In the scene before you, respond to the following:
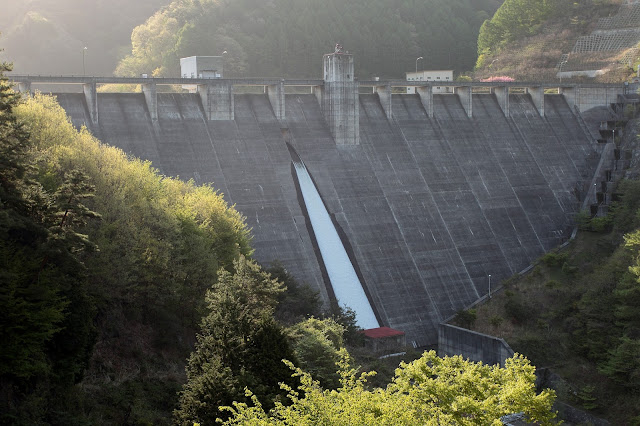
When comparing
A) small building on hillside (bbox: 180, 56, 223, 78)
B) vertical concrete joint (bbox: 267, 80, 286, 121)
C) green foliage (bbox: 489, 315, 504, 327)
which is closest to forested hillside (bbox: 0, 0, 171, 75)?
small building on hillside (bbox: 180, 56, 223, 78)

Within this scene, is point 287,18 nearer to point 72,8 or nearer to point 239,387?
point 72,8

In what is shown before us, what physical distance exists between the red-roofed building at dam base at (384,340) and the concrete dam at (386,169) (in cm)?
167

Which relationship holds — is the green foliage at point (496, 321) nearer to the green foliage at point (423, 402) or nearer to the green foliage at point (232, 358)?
the green foliage at point (232, 358)

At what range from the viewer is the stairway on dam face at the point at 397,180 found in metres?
43.5

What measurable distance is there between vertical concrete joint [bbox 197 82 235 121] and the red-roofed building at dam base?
1546 cm

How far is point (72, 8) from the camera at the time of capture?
110688 mm

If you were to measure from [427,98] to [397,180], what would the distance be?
782 cm

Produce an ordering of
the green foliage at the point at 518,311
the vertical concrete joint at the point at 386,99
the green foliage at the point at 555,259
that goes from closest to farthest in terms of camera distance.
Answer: the green foliage at the point at 518,311 → the green foliage at the point at 555,259 → the vertical concrete joint at the point at 386,99

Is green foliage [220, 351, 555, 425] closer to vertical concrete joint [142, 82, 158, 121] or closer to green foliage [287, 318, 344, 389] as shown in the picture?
green foliage [287, 318, 344, 389]

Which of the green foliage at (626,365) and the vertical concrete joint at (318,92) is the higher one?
the vertical concrete joint at (318,92)

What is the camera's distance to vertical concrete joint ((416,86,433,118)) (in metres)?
54.2

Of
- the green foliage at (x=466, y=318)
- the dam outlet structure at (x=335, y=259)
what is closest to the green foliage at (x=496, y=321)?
the green foliage at (x=466, y=318)

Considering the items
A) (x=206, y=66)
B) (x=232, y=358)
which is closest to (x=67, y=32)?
(x=206, y=66)

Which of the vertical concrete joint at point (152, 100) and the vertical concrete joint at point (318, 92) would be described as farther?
the vertical concrete joint at point (318, 92)
